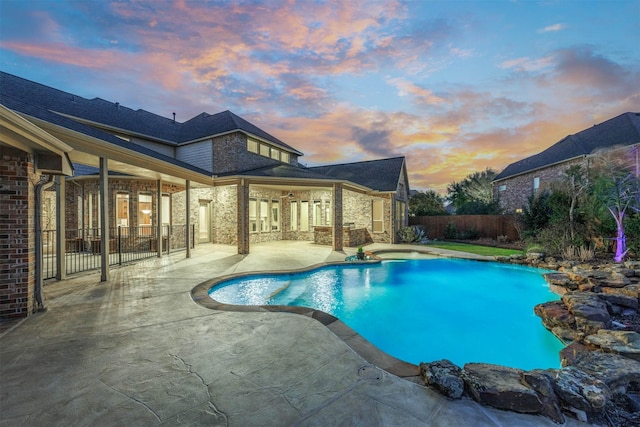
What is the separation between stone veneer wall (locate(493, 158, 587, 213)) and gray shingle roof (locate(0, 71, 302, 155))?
17296 millimetres

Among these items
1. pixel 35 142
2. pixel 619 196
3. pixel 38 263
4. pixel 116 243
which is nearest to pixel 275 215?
pixel 116 243

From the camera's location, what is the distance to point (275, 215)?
1675 cm

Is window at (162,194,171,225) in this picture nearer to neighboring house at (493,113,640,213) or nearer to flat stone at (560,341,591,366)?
flat stone at (560,341,591,366)

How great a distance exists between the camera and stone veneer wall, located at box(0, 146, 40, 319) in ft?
13.1

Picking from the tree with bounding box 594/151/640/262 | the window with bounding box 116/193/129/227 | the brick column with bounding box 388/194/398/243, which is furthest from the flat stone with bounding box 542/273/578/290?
the window with bounding box 116/193/129/227

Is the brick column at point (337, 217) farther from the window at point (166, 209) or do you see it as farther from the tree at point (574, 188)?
the tree at point (574, 188)

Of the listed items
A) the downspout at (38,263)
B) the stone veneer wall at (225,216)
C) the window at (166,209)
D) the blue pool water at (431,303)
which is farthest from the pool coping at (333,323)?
the window at (166,209)

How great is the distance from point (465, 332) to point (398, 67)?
9.63 meters

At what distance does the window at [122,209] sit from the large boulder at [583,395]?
576 inches

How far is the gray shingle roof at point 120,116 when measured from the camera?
11.9 meters

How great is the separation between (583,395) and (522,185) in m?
23.9

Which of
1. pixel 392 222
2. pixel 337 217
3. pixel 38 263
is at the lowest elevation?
pixel 38 263

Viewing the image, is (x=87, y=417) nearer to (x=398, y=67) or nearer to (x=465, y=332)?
(x=465, y=332)

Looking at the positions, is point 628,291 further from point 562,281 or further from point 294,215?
point 294,215
